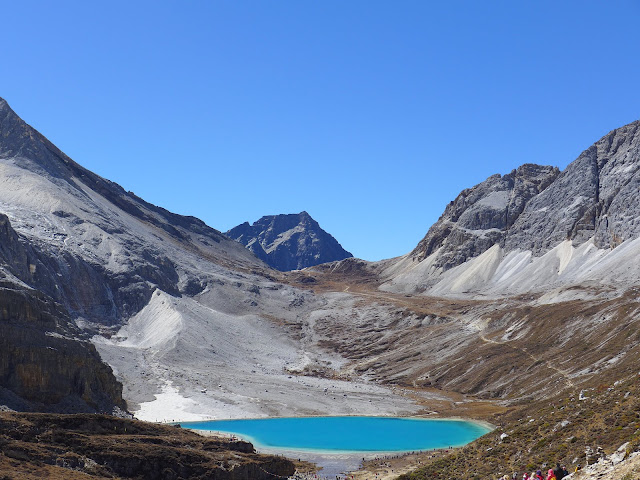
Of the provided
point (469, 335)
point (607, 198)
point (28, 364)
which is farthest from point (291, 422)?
point (607, 198)

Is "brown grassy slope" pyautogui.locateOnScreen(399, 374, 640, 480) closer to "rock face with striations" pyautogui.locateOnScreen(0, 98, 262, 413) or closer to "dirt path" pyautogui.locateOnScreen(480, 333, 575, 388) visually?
"rock face with striations" pyautogui.locateOnScreen(0, 98, 262, 413)

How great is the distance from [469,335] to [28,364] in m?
93.9

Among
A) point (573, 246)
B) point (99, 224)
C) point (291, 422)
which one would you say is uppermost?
point (573, 246)

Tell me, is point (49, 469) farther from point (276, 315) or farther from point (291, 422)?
point (276, 315)

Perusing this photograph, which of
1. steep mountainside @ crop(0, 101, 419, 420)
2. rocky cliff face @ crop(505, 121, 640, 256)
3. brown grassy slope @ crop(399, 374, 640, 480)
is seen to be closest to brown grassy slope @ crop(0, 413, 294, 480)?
brown grassy slope @ crop(399, 374, 640, 480)

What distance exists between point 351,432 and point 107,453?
169 ft

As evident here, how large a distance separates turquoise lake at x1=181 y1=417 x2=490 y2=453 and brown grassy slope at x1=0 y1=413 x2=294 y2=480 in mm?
30947

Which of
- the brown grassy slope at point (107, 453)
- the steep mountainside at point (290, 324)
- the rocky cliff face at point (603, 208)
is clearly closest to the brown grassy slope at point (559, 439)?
the steep mountainside at point (290, 324)

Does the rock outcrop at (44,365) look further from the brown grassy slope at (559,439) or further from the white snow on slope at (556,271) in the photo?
the white snow on slope at (556,271)

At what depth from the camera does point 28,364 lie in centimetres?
5531

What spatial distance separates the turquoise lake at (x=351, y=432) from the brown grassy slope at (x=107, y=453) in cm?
3095

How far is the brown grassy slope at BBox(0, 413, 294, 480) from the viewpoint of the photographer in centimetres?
3228

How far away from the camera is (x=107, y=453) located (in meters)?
36.3

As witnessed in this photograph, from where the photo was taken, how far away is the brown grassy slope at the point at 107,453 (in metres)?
32.3
